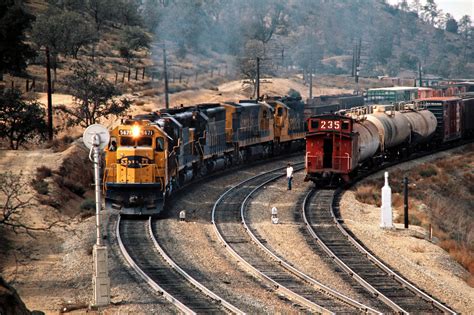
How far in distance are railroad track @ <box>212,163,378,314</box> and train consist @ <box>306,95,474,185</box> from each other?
4.90 meters

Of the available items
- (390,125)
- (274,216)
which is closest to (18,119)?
(390,125)

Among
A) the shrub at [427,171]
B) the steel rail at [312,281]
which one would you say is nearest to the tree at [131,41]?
the shrub at [427,171]

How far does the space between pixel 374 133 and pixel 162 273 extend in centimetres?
2171

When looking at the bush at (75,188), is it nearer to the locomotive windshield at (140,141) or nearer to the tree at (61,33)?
the locomotive windshield at (140,141)

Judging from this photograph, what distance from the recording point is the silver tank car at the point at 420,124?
47984 mm

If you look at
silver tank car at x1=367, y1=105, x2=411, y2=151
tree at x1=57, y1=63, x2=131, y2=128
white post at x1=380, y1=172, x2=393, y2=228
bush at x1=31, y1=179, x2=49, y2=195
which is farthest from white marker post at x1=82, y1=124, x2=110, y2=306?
tree at x1=57, y1=63, x2=131, y2=128

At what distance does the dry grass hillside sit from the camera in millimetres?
28867

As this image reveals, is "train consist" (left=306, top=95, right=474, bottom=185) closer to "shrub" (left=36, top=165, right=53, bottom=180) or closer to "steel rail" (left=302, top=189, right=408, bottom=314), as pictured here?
"steel rail" (left=302, top=189, right=408, bottom=314)

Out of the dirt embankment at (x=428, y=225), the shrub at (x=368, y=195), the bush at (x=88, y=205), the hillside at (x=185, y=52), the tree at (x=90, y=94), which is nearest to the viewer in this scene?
the dirt embankment at (x=428, y=225)

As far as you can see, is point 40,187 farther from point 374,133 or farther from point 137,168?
point 374,133

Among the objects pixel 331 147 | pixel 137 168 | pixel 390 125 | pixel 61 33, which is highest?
pixel 61 33

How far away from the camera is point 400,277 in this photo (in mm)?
21141

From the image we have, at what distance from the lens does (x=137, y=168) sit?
2855 centimetres

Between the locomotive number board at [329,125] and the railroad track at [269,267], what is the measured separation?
5.42 metres
